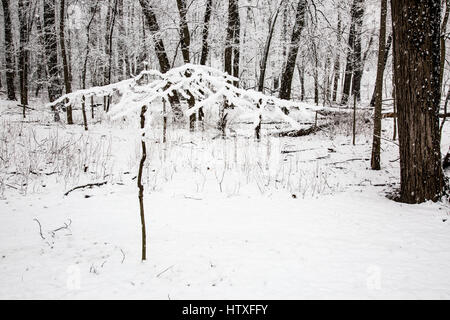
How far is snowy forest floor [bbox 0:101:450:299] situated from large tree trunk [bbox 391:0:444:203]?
0.40 m

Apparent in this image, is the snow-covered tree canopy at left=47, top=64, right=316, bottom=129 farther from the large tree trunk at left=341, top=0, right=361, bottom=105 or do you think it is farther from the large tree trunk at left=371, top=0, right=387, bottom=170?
the large tree trunk at left=341, top=0, right=361, bottom=105

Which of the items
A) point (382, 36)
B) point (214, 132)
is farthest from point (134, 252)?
point (214, 132)

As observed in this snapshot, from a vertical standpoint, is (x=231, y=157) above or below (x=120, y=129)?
below

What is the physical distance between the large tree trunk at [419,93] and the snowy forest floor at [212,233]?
1.32ft

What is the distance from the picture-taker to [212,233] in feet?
11.2

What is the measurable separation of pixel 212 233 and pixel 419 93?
361 centimetres

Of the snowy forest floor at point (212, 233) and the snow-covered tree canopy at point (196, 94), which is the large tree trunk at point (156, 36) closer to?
the snowy forest floor at point (212, 233)

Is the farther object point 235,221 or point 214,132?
point 214,132

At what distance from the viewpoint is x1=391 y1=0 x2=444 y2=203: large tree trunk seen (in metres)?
3.96

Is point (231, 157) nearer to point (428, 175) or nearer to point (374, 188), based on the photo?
point (374, 188)

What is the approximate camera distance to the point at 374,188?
16.9 ft

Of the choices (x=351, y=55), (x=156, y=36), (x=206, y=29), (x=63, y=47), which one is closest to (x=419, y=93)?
(x=206, y=29)

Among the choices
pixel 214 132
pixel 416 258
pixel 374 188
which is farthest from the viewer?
pixel 214 132
